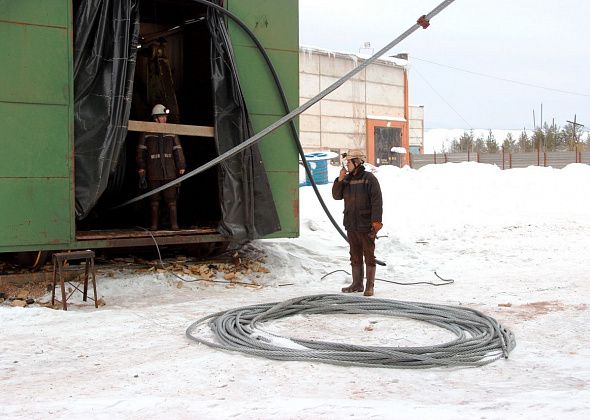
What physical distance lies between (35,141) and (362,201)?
383 centimetres

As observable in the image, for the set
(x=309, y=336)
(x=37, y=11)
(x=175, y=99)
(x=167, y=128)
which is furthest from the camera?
(x=175, y=99)

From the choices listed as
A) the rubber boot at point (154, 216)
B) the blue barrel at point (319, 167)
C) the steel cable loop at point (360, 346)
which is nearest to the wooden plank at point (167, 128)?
the rubber boot at point (154, 216)

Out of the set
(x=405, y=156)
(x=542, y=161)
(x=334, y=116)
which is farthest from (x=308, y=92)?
(x=542, y=161)

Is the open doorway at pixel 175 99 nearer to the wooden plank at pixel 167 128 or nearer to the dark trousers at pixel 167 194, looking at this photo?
the dark trousers at pixel 167 194

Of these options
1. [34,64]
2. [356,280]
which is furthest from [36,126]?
[356,280]

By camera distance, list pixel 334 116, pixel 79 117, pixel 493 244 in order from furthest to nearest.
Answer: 1. pixel 334 116
2. pixel 493 244
3. pixel 79 117

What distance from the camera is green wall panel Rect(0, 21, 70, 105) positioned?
309 inches

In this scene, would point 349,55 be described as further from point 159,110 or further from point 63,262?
point 63,262

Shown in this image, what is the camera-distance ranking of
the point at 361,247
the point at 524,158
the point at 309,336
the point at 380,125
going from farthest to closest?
the point at 380,125 < the point at 524,158 < the point at 361,247 < the point at 309,336

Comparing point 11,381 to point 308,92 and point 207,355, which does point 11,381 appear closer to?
point 207,355

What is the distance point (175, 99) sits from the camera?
36.0ft

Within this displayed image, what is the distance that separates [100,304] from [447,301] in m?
3.89

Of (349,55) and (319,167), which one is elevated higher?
(349,55)

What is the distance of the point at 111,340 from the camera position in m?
6.17
